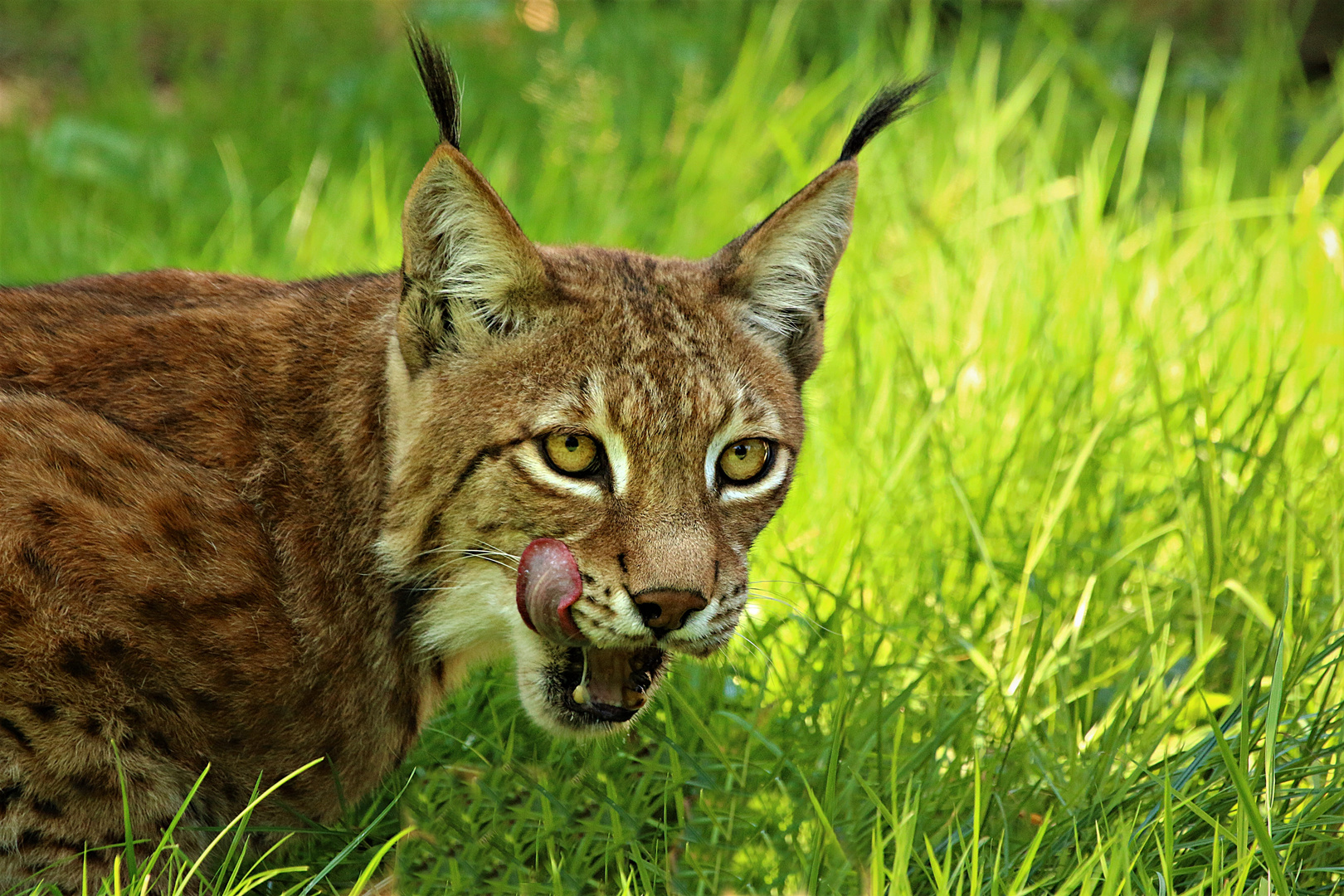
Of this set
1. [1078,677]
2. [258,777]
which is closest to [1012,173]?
[1078,677]

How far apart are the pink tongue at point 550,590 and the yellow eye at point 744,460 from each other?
1.50ft

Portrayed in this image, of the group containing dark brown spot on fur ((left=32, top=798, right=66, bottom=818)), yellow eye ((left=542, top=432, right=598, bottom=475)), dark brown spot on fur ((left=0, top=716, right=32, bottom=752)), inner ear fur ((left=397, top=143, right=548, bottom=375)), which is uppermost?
inner ear fur ((left=397, top=143, right=548, bottom=375))

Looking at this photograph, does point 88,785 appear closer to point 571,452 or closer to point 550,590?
point 550,590

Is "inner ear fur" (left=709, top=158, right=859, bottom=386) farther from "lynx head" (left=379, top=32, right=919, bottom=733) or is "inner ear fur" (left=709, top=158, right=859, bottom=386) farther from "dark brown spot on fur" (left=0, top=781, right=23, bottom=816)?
"dark brown spot on fur" (left=0, top=781, right=23, bottom=816)

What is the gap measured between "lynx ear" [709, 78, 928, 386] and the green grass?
0.68 meters

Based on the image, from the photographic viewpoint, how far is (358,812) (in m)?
3.22

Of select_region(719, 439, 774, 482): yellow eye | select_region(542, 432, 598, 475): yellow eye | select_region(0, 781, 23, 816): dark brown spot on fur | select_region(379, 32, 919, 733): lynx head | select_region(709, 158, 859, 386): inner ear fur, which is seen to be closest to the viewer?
select_region(0, 781, 23, 816): dark brown spot on fur

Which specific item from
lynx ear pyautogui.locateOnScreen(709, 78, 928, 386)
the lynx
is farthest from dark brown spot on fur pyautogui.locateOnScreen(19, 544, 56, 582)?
lynx ear pyautogui.locateOnScreen(709, 78, 928, 386)

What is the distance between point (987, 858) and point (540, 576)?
45.1 inches

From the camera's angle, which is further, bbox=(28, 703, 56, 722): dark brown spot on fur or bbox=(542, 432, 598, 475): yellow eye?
bbox=(542, 432, 598, 475): yellow eye

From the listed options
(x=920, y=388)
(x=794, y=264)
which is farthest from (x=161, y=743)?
(x=920, y=388)

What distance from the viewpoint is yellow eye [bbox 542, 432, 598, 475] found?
2867 millimetres

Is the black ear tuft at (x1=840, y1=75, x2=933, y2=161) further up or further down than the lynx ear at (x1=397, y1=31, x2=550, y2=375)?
further up

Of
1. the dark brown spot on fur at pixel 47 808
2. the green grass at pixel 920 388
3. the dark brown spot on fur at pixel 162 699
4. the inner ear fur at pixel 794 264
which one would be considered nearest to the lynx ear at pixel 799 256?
the inner ear fur at pixel 794 264
